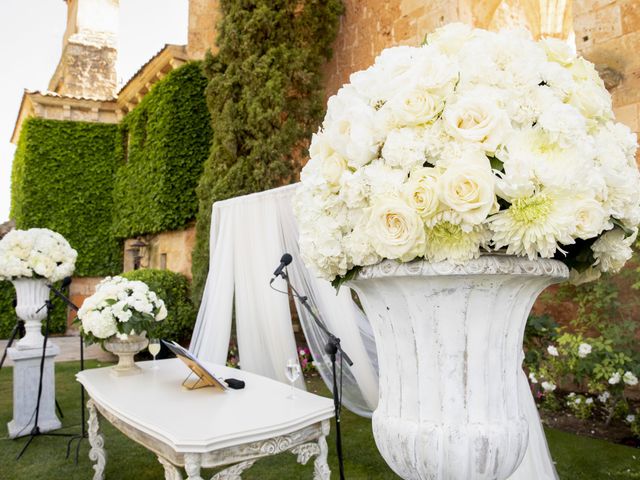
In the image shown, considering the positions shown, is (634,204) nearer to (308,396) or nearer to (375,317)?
(375,317)

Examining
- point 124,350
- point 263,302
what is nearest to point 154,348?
point 124,350

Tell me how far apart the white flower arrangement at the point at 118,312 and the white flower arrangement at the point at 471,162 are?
2.56 metres

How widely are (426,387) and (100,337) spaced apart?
2.84 metres

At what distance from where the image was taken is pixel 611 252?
39.0 inches

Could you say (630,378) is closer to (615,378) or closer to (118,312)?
(615,378)

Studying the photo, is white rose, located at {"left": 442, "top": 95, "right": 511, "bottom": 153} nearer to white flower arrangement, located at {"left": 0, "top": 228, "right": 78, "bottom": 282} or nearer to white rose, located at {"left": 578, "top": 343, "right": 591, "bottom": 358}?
white rose, located at {"left": 578, "top": 343, "right": 591, "bottom": 358}

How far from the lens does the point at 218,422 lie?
2082 mm

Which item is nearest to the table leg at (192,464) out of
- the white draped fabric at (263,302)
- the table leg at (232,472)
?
the table leg at (232,472)

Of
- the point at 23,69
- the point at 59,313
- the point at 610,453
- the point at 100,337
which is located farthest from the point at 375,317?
the point at 23,69

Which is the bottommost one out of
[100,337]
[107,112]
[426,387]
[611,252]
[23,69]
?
[100,337]

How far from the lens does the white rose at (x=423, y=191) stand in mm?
848

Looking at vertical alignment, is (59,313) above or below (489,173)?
below

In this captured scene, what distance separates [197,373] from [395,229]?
2.20 m

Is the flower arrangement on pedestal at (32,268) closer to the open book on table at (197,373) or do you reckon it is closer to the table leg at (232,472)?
the open book on table at (197,373)
